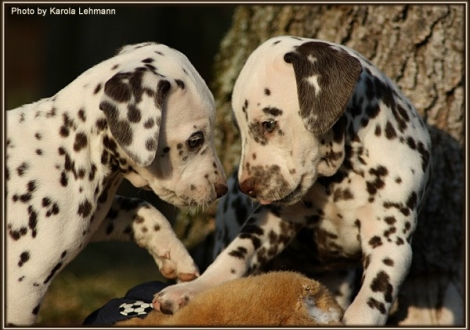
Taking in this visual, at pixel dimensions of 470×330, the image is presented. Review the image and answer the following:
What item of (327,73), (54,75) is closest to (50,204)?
(327,73)

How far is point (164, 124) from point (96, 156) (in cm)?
60

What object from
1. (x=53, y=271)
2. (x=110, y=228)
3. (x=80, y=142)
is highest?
(x=80, y=142)

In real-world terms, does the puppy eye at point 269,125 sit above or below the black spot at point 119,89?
below

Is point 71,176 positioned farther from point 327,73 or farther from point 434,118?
point 434,118

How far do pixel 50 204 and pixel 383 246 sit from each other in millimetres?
2763

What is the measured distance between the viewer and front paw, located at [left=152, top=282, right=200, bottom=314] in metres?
6.47

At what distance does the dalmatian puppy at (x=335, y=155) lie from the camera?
273 inches

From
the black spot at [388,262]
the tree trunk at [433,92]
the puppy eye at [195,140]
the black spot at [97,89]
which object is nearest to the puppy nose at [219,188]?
the puppy eye at [195,140]

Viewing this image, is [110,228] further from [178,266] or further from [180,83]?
[180,83]

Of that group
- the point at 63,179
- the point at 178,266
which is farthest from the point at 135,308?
the point at 63,179

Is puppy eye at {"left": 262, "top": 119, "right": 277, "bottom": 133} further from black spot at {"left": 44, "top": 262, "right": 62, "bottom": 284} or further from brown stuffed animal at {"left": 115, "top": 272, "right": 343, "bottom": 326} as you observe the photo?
black spot at {"left": 44, "top": 262, "right": 62, "bottom": 284}

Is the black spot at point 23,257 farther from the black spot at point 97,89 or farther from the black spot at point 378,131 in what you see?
the black spot at point 378,131

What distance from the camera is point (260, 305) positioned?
5770 millimetres

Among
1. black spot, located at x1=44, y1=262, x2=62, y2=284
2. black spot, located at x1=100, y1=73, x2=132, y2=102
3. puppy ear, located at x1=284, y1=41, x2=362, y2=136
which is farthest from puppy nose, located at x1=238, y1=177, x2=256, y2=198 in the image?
Answer: black spot, located at x1=44, y1=262, x2=62, y2=284
